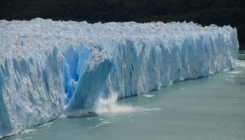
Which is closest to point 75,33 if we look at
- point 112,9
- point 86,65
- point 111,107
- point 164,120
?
point 111,107

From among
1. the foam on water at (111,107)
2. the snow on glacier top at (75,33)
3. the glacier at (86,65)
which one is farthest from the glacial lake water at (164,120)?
the snow on glacier top at (75,33)

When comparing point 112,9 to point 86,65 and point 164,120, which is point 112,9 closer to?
point 164,120

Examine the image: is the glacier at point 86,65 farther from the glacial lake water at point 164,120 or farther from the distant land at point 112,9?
the distant land at point 112,9

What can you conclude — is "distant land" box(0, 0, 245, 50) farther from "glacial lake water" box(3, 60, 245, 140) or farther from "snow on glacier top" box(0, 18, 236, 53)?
"glacial lake water" box(3, 60, 245, 140)

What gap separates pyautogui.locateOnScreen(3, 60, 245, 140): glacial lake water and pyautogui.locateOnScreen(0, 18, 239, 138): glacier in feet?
0.84

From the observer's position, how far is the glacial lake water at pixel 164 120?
9492mm

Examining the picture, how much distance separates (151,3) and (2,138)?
25.7 metres

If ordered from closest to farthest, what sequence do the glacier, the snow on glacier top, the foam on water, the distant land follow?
the glacier < the foam on water < the snow on glacier top < the distant land

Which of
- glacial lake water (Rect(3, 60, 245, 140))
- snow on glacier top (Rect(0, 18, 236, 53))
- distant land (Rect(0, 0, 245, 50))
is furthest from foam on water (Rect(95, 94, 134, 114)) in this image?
distant land (Rect(0, 0, 245, 50))

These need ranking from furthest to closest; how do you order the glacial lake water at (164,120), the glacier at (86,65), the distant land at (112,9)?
the distant land at (112,9), the glacial lake water at (164,120), the glacier at (86,65)

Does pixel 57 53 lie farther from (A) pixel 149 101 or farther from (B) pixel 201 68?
(B) pixel 201 68

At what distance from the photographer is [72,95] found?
1052 centimetres

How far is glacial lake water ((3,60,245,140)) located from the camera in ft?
31.1

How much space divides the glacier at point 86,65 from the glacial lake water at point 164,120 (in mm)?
255
